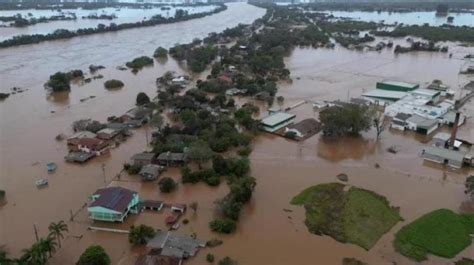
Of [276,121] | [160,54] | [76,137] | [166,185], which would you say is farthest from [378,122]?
[160,54]

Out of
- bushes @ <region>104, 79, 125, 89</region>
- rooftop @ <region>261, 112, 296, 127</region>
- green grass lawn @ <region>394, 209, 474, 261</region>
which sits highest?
bushes @ <region>104, 79, 125, 89</region>

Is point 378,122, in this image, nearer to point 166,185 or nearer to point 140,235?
point 166,185

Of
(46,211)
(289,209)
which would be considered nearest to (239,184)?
(289,209)

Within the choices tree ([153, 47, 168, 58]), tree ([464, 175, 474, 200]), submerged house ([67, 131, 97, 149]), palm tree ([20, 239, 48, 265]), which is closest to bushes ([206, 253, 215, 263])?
palm tree ([20, 239, 48, 265])

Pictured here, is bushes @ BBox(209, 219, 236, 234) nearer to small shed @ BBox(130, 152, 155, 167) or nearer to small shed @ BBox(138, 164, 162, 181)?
small shed @ BBox(138, 164, 162, 181)

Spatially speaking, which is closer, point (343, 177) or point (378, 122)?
point (343, 177)
